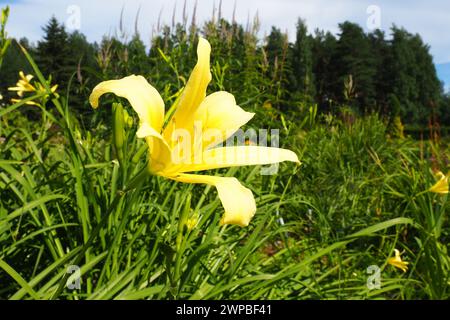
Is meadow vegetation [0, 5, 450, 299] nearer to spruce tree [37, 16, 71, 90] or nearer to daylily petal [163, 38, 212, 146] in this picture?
daylily petal [163, 38, 212, 146]

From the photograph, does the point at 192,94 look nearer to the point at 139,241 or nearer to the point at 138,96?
the point at 138,96

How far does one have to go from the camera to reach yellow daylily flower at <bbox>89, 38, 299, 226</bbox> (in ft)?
2.04

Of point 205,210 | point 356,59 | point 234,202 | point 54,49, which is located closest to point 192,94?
point 234,202

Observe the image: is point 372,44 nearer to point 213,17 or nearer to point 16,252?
point 213,17

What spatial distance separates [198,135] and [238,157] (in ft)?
0.35

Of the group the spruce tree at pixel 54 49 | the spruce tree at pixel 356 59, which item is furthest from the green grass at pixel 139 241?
the spruce tree at pixel 356 59

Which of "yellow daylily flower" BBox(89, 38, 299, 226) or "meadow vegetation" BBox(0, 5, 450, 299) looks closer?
"yellow daylily flower" BBox(89, 38, 299, 226)

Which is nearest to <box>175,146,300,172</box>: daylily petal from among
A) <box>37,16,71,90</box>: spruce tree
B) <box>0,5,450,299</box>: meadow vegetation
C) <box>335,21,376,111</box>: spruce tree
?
<box>0,5,450,299</box>: meadow vegetation

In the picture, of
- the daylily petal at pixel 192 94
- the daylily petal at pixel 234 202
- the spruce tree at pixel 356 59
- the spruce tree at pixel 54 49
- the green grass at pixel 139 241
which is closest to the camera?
the daylily petal at pixel 234 202

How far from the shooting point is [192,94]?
0.75 m

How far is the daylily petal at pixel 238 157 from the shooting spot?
0.69 metres

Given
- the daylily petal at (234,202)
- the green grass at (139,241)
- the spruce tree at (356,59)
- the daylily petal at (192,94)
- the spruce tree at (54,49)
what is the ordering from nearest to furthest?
the daylily petal at (234,202), the daylily petal at (192,94), the green grass at (139,241), the spruce tree at (54,49), the spruce tree at (356,59)

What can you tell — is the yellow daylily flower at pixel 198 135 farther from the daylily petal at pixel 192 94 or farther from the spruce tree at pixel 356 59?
the spruce tree at pixel 356 59
